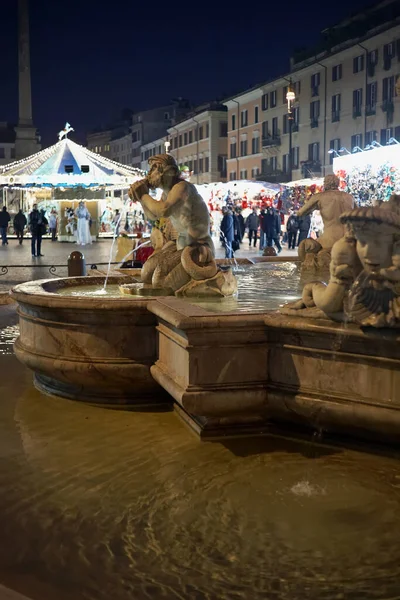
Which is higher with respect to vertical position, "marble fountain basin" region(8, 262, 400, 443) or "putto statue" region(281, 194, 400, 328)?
"putto statue" region(281, 194, 400, 328)

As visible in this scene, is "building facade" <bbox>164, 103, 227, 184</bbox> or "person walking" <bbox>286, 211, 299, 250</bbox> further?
"building facade" <bbox>164, 103, 227, 184</bbox>

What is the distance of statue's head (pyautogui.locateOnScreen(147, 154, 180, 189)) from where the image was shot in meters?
7.03

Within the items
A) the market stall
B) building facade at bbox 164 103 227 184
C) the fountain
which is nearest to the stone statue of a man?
the fountain

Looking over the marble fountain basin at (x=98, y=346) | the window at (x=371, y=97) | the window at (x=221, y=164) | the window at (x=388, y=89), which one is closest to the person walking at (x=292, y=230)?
the window at (x=388, y=89)

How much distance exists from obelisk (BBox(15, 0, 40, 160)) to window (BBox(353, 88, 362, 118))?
1860 centimetres

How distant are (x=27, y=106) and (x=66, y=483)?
152ft

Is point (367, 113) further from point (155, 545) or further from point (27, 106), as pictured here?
point (155, 545)

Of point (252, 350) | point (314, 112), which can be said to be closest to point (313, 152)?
point (314, 112)

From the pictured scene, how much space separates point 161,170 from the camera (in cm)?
705

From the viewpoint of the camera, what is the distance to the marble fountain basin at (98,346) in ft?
19.2

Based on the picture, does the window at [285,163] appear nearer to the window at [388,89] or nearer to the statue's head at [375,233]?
the window at [388,89]

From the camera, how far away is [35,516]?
13.1 ft

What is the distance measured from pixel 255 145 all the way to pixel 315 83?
1274cm

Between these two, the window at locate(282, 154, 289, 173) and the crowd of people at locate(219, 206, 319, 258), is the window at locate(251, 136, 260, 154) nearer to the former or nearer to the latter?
the window at locate(282, 154, 289, 173)
